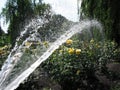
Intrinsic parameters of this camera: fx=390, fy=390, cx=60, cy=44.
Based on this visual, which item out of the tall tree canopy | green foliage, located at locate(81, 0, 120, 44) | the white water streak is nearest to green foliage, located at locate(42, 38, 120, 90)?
the white water streak

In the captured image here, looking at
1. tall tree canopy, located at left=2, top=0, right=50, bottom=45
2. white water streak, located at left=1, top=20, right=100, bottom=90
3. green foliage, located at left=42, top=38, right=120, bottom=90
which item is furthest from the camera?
tall tree canopy, located at left=2, top=0, right=50, bottom=45

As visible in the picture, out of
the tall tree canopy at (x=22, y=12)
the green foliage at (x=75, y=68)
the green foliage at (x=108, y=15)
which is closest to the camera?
the green foliage at (x=75, y=68)

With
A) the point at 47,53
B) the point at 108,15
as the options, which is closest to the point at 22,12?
the point at 108,15

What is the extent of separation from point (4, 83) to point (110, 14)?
4120mm

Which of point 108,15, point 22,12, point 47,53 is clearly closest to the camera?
point 47,53

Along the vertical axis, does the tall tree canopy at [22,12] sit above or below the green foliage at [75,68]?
above

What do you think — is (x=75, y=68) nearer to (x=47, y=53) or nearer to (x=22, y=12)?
(x=47, y=53)

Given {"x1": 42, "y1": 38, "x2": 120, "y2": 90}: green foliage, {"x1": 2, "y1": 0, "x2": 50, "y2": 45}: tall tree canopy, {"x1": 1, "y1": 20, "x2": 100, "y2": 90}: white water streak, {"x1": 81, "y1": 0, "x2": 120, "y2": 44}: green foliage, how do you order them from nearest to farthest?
{"x1": 1, "y1": 20, "x2": 100, "y2": 90}: white water streak, {"x1": 42, "y1": 38, "x2": 120, "y2": 90}: green foliage, {"x1": 81, "y1": 0, "x2": 120, "y2": 44}: green foliage, {"x1": 2, "y1": 0, "x2": 50, "y2": 45}: tall tree canopy

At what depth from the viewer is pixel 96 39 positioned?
8.61 m

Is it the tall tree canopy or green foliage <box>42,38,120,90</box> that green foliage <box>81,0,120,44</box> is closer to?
green foliage <box>42,38,120,90</box>

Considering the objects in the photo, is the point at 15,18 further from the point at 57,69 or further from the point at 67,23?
the point at 57,69

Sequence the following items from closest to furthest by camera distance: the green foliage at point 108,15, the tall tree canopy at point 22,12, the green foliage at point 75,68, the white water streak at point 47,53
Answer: the white water streak at point 47,53, the green foliage at point 75,68, the green foliage at point 108,15, the tall tree canopy at point 22,12

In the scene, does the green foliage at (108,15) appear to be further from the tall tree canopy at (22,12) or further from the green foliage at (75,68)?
the tall tree canopy at (22,12)

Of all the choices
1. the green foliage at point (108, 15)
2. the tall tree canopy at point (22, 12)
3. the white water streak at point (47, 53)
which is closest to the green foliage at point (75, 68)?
the white water streak at point (47, 53)
